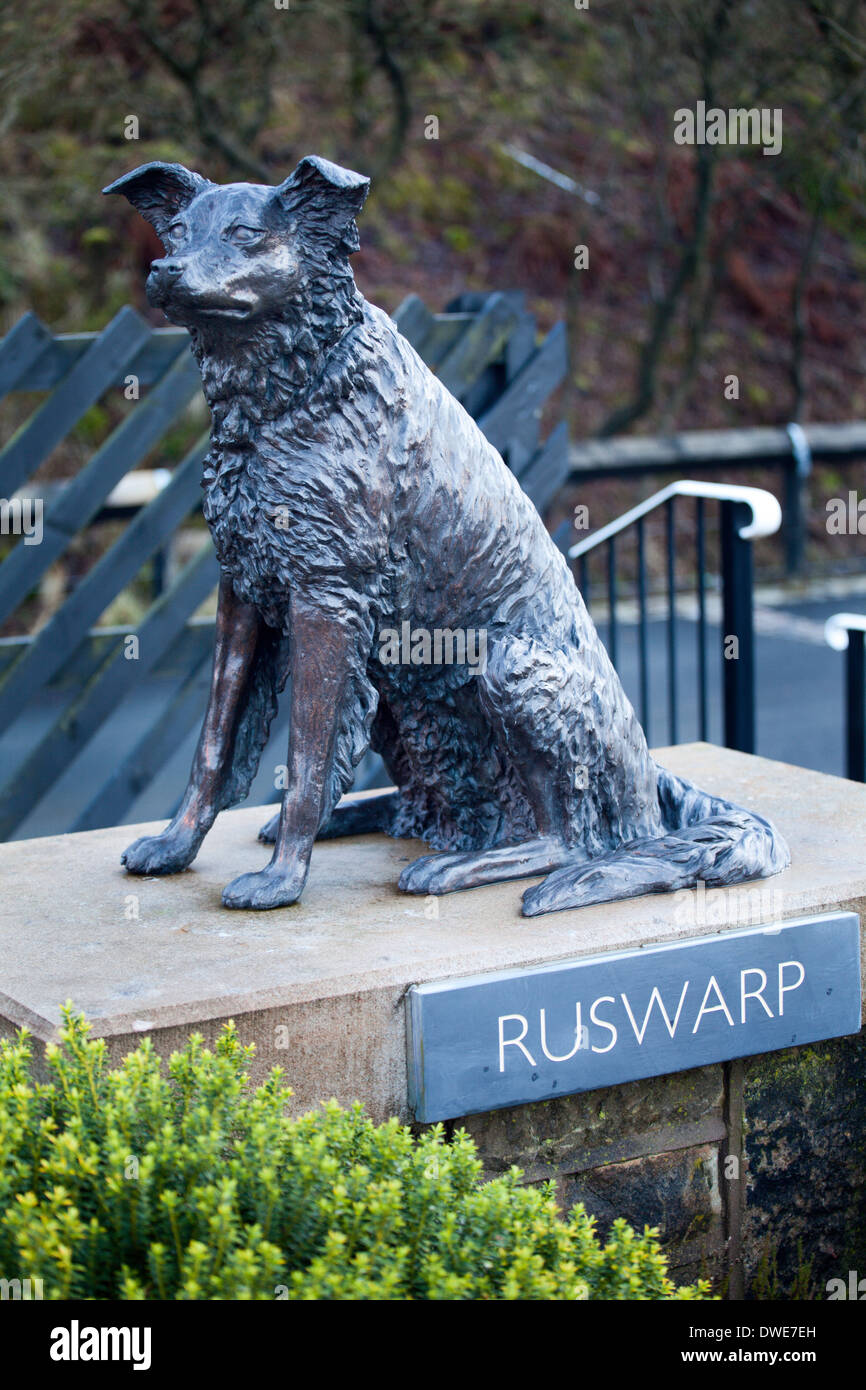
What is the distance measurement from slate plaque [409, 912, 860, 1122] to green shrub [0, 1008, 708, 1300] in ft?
1.45

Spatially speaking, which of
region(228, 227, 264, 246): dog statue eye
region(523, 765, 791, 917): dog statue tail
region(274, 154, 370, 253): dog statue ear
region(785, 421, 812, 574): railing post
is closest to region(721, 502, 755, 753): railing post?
region(523, 765, 791, 917): dog statue tail

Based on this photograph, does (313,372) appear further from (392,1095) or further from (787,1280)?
(787,1280)

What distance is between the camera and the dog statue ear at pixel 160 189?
2.93m

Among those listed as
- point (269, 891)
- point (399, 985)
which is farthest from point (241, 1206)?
point (269, 891)

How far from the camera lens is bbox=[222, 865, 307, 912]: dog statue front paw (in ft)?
10.3

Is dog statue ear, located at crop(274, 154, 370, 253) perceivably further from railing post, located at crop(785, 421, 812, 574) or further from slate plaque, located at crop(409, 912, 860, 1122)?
railing post, located at crop(785, 421, 812, 574)

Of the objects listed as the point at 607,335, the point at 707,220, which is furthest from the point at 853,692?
the point at 607,335

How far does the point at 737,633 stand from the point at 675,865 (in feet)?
5.62

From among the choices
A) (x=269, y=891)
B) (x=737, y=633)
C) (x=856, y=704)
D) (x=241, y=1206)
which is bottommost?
(x=241, y=1206)

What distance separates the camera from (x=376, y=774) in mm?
5363

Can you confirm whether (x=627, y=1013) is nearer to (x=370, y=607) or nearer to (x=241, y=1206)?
(x=370, y=607)

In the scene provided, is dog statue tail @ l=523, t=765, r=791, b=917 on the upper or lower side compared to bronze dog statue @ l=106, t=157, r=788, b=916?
lower

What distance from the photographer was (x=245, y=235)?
2.78 metres
